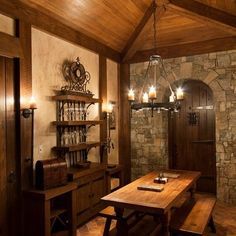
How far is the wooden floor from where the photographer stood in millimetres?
3600

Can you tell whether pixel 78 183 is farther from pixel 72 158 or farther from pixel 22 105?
pixel 22 105

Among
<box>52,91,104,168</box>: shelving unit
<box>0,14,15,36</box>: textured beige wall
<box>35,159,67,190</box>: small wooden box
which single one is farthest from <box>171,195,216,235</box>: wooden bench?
<box>0,14,15,36</box>: textured beige wall

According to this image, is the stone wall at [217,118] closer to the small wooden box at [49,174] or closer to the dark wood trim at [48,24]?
the dark wood trim at [48,24]

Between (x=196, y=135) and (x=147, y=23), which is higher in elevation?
(x=147, y=23)

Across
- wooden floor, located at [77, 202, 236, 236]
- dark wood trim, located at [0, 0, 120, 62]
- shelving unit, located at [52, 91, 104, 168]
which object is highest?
dark wood trim, located at [0, 0, 120, 62]

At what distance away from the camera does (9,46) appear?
309 centimetres

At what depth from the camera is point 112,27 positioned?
4.79 meters

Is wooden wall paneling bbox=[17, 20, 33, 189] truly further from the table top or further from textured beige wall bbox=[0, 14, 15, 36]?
the table top

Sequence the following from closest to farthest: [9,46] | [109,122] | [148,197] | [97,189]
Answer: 1. [148,197]
2. [9,46]
3. [97,189]
4. [109,122]

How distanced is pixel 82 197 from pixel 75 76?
1957mm

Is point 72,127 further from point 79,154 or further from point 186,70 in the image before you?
point 186,70

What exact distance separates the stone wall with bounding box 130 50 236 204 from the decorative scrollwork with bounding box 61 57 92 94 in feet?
5.49

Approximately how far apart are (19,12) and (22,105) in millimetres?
1189

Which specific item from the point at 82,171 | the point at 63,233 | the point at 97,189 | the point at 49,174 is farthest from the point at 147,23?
the point at 63,233
